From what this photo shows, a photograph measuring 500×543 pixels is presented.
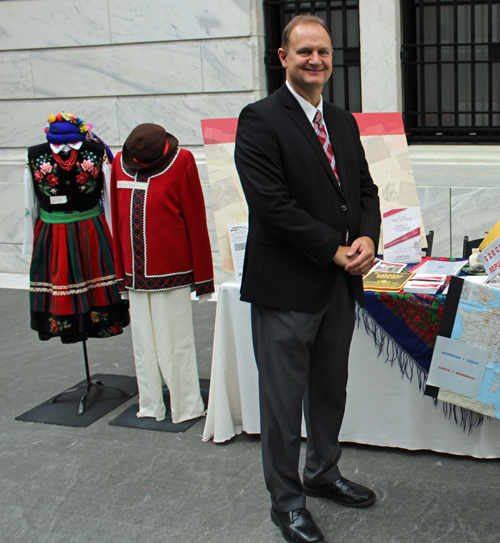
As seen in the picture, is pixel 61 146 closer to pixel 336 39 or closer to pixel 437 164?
pixel 437 164

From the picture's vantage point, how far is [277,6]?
258 inches

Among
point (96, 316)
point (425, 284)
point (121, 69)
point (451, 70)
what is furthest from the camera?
point (121, 69)

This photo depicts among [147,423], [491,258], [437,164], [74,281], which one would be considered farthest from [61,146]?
[437,164]

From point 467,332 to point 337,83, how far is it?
428 cm

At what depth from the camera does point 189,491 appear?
3068 mm

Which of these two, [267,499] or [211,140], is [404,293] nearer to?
[267,499]

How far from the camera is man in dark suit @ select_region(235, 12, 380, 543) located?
2428 mm

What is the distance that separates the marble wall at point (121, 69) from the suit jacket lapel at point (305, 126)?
4.01 metres

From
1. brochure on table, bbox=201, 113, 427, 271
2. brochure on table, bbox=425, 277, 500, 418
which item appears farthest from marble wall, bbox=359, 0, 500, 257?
brochure on table, bbox=425, 277, 500, 418

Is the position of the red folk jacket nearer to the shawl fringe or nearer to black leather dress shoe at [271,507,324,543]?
the shawl fringe

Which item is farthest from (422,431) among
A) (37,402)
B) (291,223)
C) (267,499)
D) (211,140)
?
(37,402)

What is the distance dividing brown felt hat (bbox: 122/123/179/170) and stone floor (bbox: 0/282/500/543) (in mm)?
1466

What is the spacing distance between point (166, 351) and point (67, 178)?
1102 millimetres

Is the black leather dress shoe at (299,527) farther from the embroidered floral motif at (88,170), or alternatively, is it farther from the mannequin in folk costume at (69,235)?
the embroidered floral motif at (88,170)
